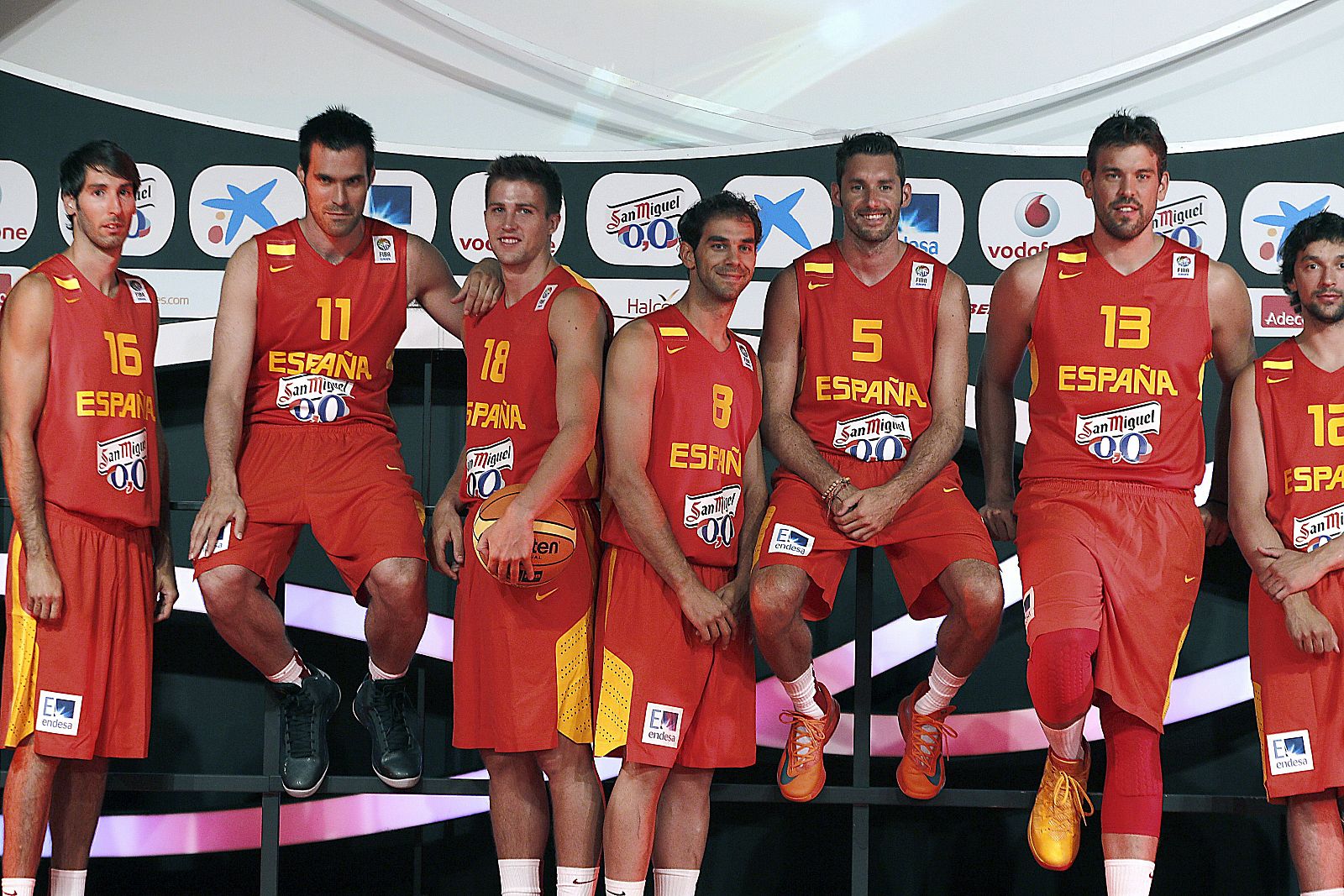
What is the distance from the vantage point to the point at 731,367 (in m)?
3.06

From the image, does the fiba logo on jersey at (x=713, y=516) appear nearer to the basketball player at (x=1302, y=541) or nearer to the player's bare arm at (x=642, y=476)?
the player's bare arm at (x=642, y=476)

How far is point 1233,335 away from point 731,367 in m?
1.18

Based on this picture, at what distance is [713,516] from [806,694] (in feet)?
1.57

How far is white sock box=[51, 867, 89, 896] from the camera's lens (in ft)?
9.84

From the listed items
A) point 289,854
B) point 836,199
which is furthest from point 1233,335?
point 289,854

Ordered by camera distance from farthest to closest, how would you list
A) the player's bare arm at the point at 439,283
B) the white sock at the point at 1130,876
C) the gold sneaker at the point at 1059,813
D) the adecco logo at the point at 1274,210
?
the adecco logo at the point at 1274,210 → the player's bare arm at the point at 439,283 → the gold sneaker at the point at 1059,813 → the white sock at the point at 1130,876

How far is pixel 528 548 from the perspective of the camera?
2.86 meters

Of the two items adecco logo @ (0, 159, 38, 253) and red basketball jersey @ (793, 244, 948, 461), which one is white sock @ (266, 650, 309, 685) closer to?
red basketball jersey @ (793, 244, 948, 461)

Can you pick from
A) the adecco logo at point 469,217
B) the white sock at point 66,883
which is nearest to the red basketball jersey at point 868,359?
the adecco logo at point 469,217

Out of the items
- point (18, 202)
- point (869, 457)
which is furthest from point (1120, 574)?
point (18, 202)

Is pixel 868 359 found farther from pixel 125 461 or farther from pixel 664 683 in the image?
pixel 125 461

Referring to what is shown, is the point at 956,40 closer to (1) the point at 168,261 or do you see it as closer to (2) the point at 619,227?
(2) the point at 619,227

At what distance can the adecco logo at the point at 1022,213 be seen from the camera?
4.04 metres

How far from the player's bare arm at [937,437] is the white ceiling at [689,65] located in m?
1.26
